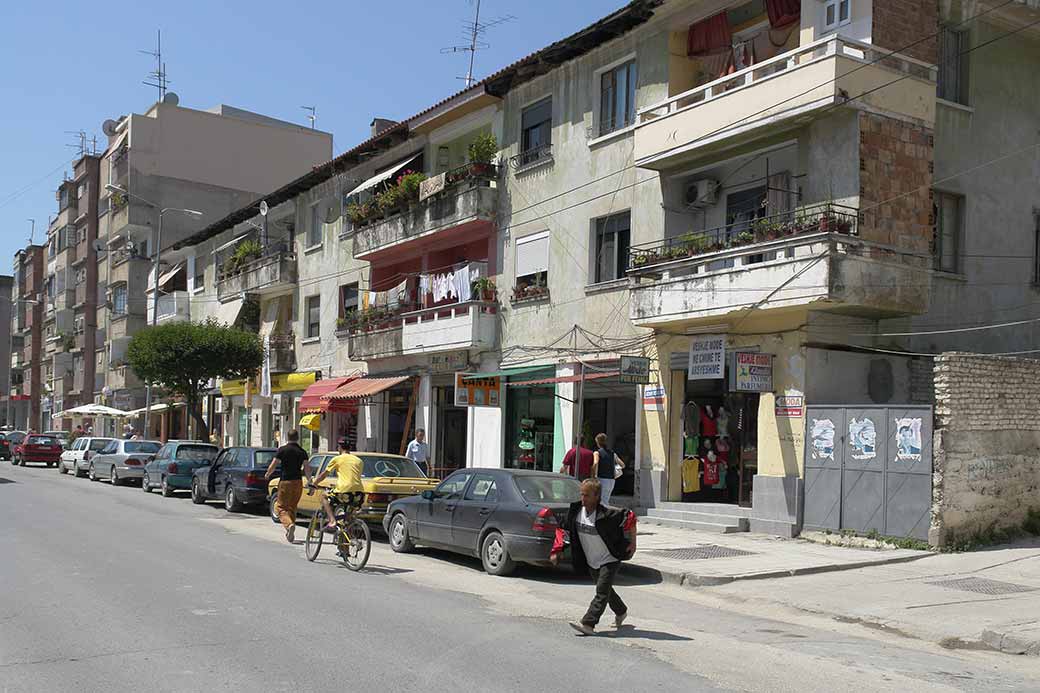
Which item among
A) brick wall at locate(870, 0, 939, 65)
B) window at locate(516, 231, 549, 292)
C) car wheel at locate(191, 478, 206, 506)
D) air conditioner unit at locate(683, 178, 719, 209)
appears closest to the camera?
brick wall at locate(870, 0, 939, 65)

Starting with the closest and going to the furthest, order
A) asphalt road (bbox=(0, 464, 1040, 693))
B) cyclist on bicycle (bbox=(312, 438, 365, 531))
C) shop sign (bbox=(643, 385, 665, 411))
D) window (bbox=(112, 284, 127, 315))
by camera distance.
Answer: asphalt road (bbox=(0, 464, 1040, 693)) → cyclist on bicycle (bbox=(312, 438, 365, 531)) → shop sign (bbox=(643, 385, 665, 411)) → window (bbox=(112, 284, 127, 315))

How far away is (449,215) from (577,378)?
7741mm

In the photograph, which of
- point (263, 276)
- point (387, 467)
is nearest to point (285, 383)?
point (263, 276)

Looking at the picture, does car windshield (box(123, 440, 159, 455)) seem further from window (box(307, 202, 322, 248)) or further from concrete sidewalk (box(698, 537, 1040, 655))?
concrete sidewalk (box(698, 537, 1040, 655))

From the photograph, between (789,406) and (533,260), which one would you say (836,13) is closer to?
(789,406)

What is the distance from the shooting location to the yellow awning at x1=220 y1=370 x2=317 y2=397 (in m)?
35.9

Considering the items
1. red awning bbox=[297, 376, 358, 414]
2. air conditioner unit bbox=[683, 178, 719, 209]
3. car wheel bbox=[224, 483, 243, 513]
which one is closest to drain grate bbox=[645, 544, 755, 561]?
air conditioner unit bbox=[683, 178, 719, 209]

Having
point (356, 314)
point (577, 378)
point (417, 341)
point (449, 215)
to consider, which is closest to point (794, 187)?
point (577, 378)

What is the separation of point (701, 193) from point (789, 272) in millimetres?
4185

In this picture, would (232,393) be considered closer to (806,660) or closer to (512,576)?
(512,576)

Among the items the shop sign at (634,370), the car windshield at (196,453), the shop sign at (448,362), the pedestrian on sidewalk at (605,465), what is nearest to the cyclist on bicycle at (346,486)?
the pedestrian on sidewalk at (605,465)

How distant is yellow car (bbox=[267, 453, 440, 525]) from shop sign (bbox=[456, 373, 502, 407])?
4.22 meters

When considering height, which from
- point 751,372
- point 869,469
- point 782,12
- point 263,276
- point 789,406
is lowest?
point 869,469

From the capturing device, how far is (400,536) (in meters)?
15.4
